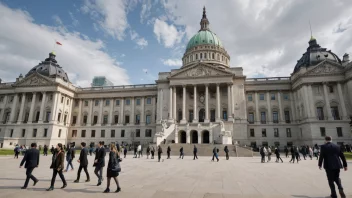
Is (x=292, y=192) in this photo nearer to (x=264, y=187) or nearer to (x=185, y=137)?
(x=264, y=187)

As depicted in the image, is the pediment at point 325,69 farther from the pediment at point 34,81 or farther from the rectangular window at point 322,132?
the pediment at point 34,81

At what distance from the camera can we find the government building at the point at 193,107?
45.4 meters

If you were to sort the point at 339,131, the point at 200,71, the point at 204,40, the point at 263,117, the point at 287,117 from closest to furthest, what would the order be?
1. the point at 339,131
2. the point at 287,117
3. the point at 200,71
4. the point at 263,117
5. the point at 204,40

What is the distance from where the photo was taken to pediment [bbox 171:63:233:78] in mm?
51094

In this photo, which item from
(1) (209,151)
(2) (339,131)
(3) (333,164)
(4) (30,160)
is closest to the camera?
(3) (333,164)

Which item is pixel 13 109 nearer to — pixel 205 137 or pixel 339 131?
pixel 205 137

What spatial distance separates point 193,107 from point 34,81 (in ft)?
150

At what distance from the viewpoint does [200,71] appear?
52125 mm

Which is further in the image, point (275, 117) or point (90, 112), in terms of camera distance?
point (90, 112)

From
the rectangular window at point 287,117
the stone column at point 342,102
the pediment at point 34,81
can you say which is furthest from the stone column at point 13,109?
the stone column at point 342,102

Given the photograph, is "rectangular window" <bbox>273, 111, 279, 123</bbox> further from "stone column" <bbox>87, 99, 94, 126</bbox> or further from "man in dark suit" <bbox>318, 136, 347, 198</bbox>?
"stone column" <bbox>87, 99, 94, 126</bbox>

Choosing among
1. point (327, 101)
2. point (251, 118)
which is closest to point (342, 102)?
point (327, 101)

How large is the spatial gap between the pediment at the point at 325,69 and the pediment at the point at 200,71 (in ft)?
62.4

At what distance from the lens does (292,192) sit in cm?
851
